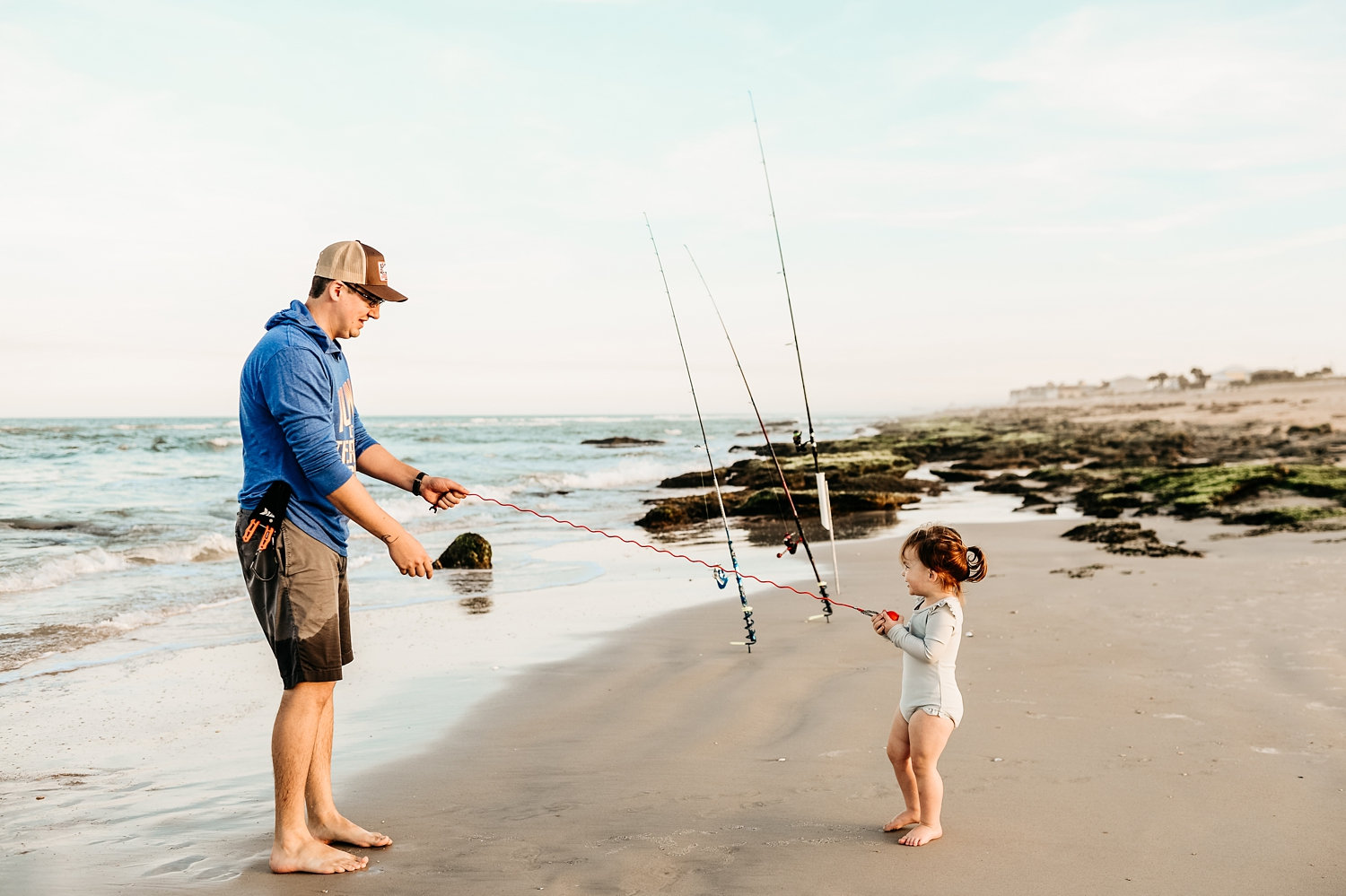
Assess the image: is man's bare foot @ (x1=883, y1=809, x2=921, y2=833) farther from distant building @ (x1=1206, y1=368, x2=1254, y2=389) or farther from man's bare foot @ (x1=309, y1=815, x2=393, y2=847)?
distant building @ (x1=1206, y1=368, x2=1254, y2=389)

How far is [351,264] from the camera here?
3178mm

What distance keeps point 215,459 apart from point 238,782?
2772 centimetres

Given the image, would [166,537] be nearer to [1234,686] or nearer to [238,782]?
[238,782]

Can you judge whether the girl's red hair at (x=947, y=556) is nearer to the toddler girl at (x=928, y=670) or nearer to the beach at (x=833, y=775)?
the toddler girl at (x=928, y=670)

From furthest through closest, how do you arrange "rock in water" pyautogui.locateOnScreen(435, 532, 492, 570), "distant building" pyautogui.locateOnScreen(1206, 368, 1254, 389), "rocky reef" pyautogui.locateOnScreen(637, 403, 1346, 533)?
"distant building" pyautogui.locateOnScreen(1206, 368, 1254, 389)
"rocky reef" pyautogui.locateOnScreen(637, 403, 1346, 533)
"rock in water" pyautogui.locateOnScreen(435, 532, 492, 570)

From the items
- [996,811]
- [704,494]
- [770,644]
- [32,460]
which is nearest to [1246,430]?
[704,494]

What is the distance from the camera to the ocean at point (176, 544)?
706cm

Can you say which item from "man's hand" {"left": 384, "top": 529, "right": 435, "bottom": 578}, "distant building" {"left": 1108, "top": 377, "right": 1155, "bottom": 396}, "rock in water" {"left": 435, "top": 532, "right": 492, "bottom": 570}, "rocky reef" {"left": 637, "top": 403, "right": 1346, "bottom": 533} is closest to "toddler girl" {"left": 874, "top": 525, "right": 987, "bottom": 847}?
"man's hand" {"left": 384, "top": 529, "right": 435, "bottom": 578}

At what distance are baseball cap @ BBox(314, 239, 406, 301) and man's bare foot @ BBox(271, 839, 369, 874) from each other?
175 cm

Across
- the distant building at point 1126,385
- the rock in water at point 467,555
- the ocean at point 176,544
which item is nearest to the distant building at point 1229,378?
the distant building at point 1126,385

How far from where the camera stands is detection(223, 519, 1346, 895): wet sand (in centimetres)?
287

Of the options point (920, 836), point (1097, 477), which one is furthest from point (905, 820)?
point (1097, 477)

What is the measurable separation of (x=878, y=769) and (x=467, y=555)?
6.64 m

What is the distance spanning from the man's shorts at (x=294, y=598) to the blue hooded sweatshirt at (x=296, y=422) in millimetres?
72
